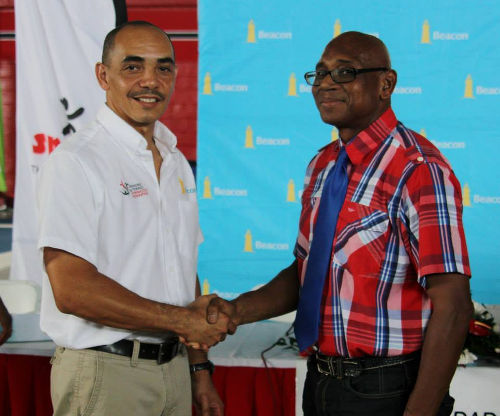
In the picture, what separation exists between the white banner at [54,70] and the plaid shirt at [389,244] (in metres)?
2.89

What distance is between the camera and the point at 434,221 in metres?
1.38

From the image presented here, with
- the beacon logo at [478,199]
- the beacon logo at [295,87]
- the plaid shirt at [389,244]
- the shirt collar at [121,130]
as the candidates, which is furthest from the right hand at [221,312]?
the beacon logo at [478,199]

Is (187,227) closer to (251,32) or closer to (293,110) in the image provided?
(293,110)

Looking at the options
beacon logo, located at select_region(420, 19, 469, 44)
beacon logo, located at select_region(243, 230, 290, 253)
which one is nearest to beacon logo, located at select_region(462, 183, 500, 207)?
beacon logo, located at select_region(420, 19, 469, 44)

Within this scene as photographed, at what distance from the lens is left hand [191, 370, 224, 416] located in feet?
6.12

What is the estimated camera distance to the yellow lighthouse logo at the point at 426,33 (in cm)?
401

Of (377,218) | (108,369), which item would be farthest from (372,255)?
(108,369)

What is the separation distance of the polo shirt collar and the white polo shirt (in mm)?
549

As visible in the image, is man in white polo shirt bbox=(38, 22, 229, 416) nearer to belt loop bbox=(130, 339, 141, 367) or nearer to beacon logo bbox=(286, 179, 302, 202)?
belt loop bbox=(130, 339, 141, 367)

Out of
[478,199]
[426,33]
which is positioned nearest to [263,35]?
[426,33]

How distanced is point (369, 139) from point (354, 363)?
57 cm

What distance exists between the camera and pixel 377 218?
4.89ft

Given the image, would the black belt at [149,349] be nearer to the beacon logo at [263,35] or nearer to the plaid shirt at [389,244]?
the plaid shirt at [389,244]

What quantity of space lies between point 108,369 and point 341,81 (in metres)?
0.97
